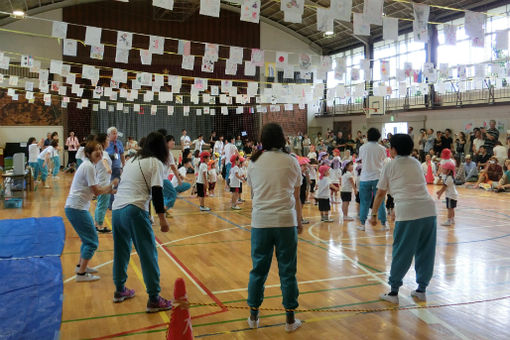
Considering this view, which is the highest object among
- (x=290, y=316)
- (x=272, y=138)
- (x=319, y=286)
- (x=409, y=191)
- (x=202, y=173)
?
(x=272, y=138)

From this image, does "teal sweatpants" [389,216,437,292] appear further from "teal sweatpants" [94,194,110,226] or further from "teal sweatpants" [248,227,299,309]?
"teal sweatpants" [94,194,110,226]

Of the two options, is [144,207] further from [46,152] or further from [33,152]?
A: [33,152]

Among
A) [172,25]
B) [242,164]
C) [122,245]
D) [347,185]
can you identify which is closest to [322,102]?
[172,25]

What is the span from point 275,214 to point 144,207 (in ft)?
3.97

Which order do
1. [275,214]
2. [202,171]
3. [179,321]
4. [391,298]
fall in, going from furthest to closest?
1. [202,171]
2. [391,298]
3. [275,214]
4. [179,321]

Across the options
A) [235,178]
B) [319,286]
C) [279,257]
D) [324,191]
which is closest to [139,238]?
[279,257]

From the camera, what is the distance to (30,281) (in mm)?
4570

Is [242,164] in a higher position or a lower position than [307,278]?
higher

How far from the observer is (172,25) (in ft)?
79.2

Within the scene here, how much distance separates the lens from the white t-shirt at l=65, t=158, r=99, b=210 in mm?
4434

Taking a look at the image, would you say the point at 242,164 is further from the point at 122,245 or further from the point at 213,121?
the point at 213,121

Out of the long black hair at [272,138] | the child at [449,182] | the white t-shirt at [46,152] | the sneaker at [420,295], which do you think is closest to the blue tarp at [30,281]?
the long black hair at [272,138]

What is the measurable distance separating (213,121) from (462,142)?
47.6ft

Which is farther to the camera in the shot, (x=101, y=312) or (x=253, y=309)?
(x=101, y=312)
